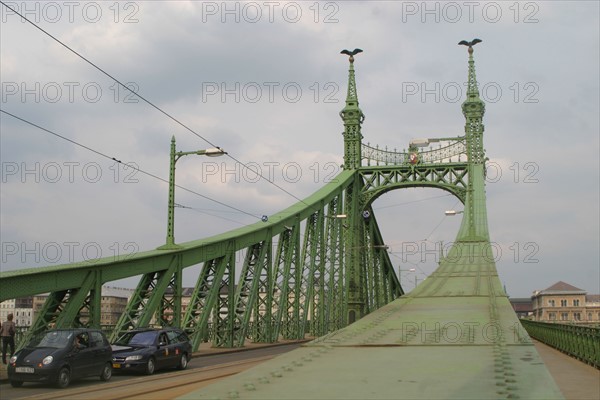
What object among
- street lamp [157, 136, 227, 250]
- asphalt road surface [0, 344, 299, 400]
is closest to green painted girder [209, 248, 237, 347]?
street lamp [157, 136, 227, 250]

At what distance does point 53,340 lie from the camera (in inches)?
693

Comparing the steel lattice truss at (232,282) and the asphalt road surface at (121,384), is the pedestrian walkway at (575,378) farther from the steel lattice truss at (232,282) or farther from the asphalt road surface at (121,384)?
the steel lattice truss at (232,282)

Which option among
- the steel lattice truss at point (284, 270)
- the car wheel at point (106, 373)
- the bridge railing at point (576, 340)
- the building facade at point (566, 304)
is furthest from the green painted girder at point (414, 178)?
the building facade at point (566, 304)

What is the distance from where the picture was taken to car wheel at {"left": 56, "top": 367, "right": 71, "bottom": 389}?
16.5 meters

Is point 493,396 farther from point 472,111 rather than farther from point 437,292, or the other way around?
point 472,111

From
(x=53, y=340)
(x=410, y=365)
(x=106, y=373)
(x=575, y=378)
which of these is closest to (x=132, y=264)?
(x=106, y=373)

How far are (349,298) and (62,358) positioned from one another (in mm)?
38075

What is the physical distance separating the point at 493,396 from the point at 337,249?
44.9m

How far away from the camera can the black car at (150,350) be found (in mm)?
20359

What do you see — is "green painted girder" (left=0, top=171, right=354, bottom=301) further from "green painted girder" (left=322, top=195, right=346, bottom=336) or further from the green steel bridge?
"green painted girder" (left=322, top=195, right=346, bottom=336)

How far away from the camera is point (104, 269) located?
22.0 metres

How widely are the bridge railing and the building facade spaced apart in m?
123

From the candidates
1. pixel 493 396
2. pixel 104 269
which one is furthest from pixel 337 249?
pixel 493 396

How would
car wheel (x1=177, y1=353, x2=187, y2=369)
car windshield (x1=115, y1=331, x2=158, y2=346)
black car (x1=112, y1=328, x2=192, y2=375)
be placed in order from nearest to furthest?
black car (x1=112, y1=328, x2=192, y2=375)
car windshield (x1=115, y1=331, x2=158, y2=346)
car wheel (x1=177, y1=353, x2=187, y2=369)
